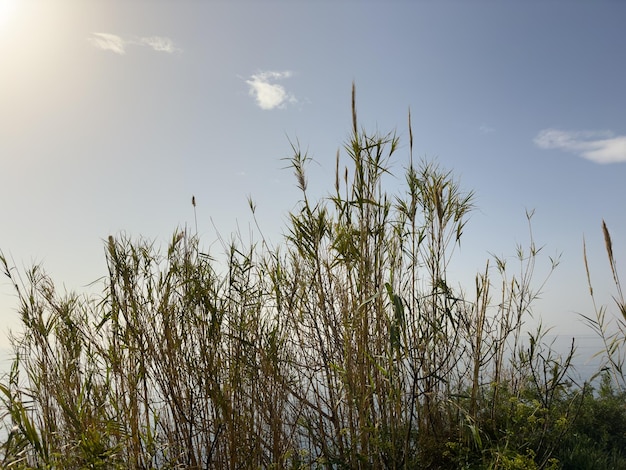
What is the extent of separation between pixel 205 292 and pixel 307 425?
94 centimetres

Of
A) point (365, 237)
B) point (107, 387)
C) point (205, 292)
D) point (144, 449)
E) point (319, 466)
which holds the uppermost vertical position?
point (365, 237)

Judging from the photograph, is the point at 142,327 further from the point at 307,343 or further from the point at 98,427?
the point at 307,343

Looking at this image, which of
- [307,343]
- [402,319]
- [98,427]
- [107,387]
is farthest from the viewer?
[307,343]

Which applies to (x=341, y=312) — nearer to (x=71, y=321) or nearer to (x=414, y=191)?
(x=414, y=191)

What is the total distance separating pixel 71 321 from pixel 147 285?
628mm

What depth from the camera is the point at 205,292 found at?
2.62m

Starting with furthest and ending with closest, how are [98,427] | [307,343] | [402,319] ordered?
[307,343] < [98,427] < [402,319]

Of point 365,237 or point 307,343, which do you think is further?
point 307,343

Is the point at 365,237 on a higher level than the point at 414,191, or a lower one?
lower

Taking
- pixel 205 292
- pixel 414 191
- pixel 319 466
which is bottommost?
pixel 319 466

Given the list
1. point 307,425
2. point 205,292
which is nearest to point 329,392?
point 307,425

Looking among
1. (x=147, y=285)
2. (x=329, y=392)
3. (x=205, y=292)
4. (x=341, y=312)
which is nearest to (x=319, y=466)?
(x=329, y=392)

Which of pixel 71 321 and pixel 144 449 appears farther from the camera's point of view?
pixel 71 321

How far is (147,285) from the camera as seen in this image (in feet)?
8.90
